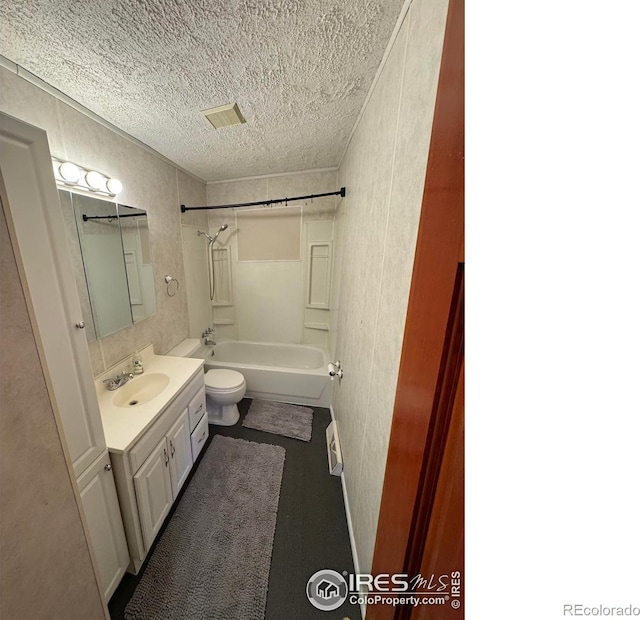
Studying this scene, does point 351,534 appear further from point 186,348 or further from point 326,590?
point 186,348

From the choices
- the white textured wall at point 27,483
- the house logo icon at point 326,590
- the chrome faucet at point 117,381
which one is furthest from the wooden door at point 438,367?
the chrome faucet at point 117,381

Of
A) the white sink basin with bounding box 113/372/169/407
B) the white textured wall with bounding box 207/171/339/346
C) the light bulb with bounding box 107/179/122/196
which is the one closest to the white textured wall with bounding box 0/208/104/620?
the white sink basin with bounding box 113/372/169/407

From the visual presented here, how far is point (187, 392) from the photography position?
61.8 inches

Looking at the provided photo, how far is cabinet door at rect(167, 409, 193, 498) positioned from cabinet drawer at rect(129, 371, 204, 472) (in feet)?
0.20

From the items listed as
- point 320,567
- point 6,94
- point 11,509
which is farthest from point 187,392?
point 6,94

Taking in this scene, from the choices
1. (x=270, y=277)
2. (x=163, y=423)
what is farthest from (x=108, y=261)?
(x=270, y=277)

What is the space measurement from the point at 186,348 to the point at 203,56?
207 cm

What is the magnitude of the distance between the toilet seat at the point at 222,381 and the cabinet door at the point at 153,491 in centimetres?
74

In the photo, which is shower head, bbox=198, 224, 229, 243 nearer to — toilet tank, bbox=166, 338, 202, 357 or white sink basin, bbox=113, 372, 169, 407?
toilet tank, bbox=166, 338, 202, 357

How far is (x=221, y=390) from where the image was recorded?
2068 mm

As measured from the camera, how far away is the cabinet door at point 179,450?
1.40 m

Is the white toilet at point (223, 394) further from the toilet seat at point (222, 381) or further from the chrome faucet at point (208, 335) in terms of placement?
the chrome faucet at point (208, 335)
